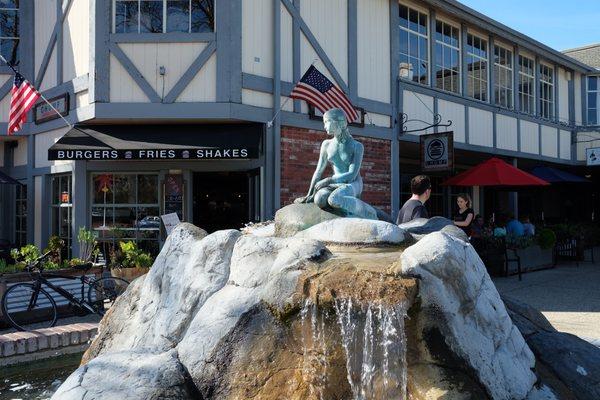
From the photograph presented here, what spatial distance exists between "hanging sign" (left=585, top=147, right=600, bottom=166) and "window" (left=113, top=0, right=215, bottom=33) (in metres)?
13.9

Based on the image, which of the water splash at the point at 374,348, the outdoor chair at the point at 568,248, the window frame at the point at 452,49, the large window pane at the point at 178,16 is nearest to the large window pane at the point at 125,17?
the large window pane at the point at 178,16

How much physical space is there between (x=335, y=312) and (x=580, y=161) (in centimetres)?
1850

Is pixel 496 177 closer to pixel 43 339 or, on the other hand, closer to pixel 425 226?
pixel 425 226

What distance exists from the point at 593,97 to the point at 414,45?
10168 mm

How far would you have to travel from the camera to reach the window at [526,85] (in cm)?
1727

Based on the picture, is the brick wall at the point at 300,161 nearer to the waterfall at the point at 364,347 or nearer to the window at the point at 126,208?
the window at the point at 126,208

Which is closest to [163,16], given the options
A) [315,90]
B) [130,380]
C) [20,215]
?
[315,90]

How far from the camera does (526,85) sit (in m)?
17.5

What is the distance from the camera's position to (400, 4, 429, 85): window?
1316cm

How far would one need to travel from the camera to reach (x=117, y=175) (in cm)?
1080

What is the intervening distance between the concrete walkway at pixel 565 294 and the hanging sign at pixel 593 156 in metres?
6.40

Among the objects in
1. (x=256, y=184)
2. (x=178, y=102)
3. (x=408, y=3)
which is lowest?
(x=256, y=184)

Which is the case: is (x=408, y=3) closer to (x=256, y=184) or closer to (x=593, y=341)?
(x=256, y=184)

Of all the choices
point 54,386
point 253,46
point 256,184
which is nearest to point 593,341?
point 54,386
